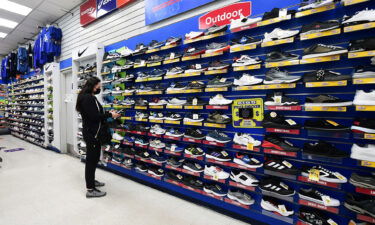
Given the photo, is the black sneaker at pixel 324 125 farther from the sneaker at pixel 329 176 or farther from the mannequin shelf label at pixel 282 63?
the mannequin shelf label at pixel 282 63

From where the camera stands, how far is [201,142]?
2.89 meters

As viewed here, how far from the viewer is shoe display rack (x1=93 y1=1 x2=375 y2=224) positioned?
6.13ft

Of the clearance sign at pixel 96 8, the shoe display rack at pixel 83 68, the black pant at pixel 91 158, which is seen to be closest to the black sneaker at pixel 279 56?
the black pant at pixel 91 158

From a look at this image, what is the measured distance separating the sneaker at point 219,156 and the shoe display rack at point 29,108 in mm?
6815

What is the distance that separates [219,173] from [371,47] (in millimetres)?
2052

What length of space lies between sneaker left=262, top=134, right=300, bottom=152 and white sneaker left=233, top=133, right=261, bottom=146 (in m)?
0.12

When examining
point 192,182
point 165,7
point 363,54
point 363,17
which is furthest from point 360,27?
point 165,7

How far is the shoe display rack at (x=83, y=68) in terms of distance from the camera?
4555mm

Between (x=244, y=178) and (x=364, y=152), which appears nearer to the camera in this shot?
(x=364, y=152)

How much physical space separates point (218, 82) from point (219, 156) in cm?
101

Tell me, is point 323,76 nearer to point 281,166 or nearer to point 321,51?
point 321,51

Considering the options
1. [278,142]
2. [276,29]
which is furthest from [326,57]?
[278,142]

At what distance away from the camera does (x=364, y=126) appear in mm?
1687

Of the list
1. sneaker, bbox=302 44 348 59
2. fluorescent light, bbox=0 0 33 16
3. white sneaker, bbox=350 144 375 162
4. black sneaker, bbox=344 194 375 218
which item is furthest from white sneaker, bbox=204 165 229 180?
fluorescent light, bbox=0 0 33 16
